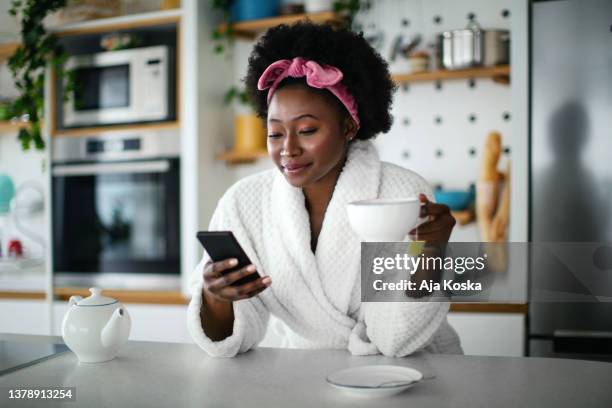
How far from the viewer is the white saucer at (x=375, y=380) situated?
36.3 inches

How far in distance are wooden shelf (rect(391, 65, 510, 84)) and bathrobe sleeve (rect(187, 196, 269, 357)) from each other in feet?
4.35

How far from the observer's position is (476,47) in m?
2.39

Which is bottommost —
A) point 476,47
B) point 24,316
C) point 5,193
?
point 24,316

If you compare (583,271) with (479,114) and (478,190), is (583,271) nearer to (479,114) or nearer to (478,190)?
(478,190)

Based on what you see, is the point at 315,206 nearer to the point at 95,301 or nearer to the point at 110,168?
the point at 95,301

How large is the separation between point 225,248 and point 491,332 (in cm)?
151

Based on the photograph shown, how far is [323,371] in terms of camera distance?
3.54 ft

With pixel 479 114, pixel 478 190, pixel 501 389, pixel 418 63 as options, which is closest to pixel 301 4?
pixel 418 63

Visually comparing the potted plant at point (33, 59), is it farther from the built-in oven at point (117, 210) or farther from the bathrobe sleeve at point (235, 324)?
the bathrobe sleeve at point (235, 324)

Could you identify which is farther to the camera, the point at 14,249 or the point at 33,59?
the point at 14,249

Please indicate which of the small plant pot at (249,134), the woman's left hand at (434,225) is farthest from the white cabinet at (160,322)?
the woman's left hand at (434,225)

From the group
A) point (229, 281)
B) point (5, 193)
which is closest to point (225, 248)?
point (229, 281)

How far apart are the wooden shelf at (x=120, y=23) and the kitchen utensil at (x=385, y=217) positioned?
1.94 metres

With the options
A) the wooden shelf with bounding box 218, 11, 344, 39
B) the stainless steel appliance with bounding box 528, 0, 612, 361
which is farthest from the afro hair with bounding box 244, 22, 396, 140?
the wooden shelf with bounding box 218, 11, 344, 39
